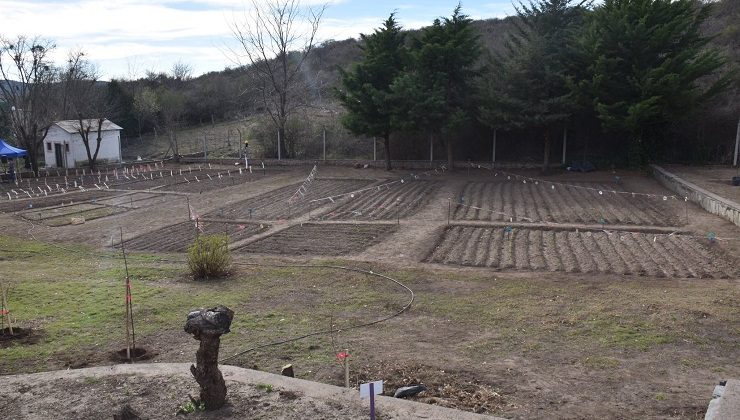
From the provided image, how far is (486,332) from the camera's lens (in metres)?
8.19

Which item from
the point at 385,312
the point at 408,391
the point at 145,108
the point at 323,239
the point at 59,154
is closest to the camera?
the point at 408,391

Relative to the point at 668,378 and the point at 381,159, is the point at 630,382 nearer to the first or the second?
the point at 668,378

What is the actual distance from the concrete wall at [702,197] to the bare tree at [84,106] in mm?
28082

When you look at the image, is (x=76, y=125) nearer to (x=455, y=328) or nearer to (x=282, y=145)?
(x=282, y=145)

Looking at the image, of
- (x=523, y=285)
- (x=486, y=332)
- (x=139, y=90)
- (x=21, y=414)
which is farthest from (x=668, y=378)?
(x=139, y=90)

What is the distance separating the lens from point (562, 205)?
61.0ft

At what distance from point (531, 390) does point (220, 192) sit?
18929 mm

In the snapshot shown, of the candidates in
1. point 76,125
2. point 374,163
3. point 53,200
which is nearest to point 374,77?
point 374,163

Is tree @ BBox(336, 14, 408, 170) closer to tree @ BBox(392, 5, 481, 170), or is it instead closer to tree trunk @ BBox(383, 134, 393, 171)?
tree trunk @ BBox(383, 134, 393, 171)

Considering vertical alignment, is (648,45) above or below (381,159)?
above

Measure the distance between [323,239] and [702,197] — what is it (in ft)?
39.6

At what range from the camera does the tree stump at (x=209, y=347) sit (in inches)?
219

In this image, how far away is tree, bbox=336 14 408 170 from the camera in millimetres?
26891

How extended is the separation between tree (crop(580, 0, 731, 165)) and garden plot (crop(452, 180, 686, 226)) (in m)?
3.50
